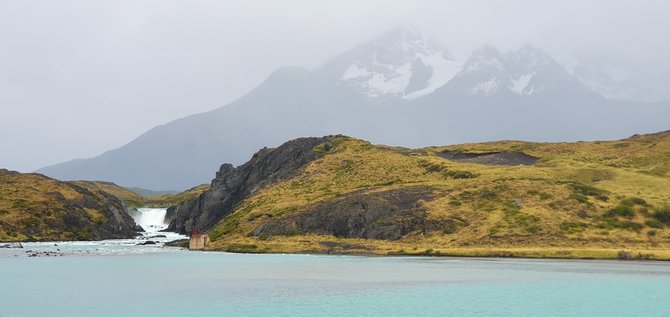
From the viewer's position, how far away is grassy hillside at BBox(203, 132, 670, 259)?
8488cm

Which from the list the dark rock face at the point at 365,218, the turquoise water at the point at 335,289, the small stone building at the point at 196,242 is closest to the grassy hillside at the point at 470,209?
the dark rock face at the point at 365,218

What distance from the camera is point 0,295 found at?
39.7 metres

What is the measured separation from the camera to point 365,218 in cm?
9819

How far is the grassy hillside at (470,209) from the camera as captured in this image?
84875mm

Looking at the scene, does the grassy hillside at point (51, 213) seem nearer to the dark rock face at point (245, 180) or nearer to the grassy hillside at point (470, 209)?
the dark rock face at point (245, 180)

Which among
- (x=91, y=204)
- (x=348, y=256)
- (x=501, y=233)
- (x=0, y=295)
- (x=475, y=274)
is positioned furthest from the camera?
(x=91, y=204)

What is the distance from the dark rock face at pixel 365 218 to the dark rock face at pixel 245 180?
42.2 metres

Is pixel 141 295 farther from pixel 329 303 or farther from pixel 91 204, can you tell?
pixel 91 204

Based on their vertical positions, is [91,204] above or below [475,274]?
above

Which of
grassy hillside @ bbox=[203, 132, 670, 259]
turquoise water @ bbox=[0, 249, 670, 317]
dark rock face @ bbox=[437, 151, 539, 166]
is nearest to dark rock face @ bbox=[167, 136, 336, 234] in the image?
grassy hillside @ bbox=[203, 132, 670, 259]

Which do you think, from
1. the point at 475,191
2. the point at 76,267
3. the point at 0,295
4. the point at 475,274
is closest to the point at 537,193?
the point at 475,191

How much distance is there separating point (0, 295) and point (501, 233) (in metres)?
67.2

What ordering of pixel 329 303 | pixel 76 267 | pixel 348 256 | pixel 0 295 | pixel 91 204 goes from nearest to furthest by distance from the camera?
pixel 329 303, pixel 0 295, pixel 76 267, pixel 348 256, pixel 91 204

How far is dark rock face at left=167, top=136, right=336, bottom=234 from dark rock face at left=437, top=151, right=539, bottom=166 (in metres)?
36.8
